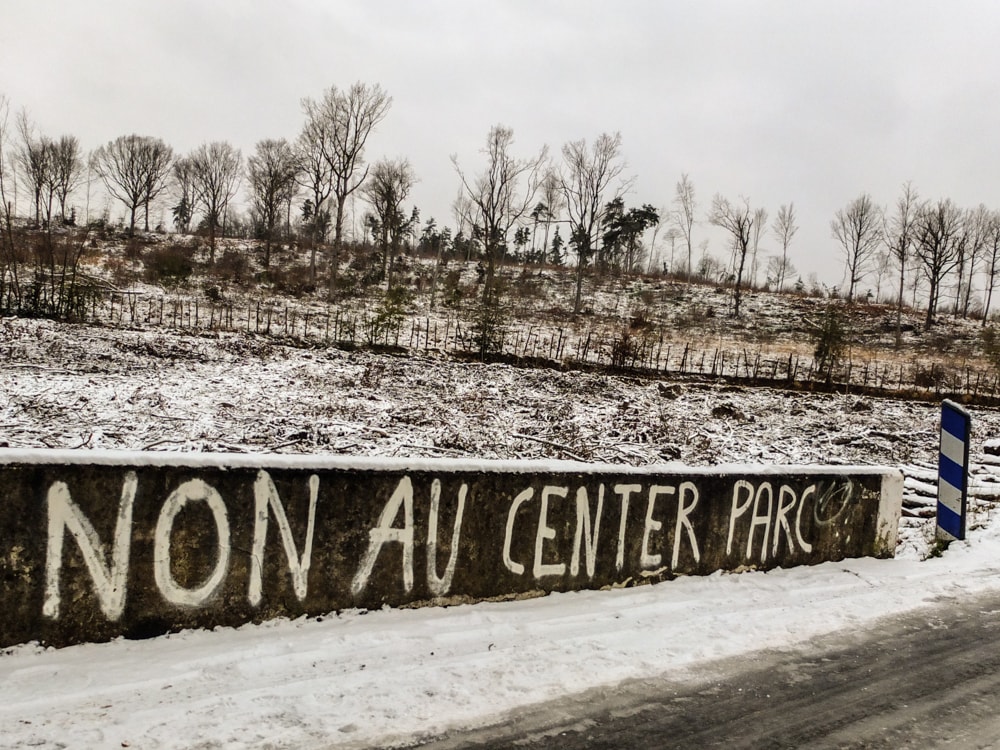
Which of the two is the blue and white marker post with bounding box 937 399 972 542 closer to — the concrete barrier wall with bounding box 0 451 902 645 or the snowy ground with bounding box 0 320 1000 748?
the snowy ground with bounding box 0 320 1000 748

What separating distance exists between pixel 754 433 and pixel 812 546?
7430 mm

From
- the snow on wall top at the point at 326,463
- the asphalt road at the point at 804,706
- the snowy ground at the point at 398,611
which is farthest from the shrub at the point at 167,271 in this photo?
the asphalt road at the point at 804,706

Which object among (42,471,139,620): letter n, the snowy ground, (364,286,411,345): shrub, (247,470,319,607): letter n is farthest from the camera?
(364,286,411,345): shrub

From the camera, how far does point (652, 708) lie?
2.79 metres

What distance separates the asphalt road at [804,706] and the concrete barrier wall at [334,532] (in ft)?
3.65

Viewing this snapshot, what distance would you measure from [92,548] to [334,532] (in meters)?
1.16

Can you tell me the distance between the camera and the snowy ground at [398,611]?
99.4 inches

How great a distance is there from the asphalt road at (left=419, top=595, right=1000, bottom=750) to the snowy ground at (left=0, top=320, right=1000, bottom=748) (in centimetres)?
15

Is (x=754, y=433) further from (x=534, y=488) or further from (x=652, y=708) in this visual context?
(x=652, y=708)

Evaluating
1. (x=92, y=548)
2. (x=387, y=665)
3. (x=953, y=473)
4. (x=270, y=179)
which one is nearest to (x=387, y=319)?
(x=953, y=473)

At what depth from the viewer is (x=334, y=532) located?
343cm

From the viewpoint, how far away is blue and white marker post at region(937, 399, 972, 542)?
5.72 metres

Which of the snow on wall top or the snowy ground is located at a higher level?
the snow on wall top

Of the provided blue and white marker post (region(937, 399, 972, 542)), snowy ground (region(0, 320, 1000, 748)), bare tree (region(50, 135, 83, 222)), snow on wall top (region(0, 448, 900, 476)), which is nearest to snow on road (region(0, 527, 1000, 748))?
snowy ground (region(0, 320, 1000, 748))
